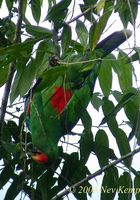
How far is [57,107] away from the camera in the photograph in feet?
4.01

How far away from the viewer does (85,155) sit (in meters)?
1.27

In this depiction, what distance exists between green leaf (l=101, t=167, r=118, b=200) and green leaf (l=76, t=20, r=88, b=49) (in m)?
0.38

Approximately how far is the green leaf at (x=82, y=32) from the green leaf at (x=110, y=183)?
382mm

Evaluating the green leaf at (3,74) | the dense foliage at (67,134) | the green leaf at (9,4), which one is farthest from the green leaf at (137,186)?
the green leaf at (9,4)

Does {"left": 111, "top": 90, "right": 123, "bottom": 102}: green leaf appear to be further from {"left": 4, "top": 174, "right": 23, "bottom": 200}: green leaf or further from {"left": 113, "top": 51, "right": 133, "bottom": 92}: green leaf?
{"left": 4, "top": 174, "right": 23, "bottom": 200}: green leaf

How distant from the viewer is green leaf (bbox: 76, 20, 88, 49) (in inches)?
41.5

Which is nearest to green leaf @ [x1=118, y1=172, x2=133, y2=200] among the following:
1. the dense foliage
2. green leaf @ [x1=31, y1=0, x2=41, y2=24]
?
the dense foliage

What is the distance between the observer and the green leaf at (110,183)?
Result: 1.24 m

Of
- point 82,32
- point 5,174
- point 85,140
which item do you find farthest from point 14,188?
point 82,32

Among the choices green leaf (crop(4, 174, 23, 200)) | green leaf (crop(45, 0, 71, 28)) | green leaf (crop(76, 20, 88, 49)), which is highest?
green leaf (crop(45, 0, 71, 28))

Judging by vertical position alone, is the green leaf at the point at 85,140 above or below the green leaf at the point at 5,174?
above

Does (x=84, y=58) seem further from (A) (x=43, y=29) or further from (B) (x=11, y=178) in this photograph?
(B) (x=11, y=178)

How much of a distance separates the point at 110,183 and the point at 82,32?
423 millimetres

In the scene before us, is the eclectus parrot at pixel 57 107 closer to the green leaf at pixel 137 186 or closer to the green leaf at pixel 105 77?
the green leaf at pixel 105 77
